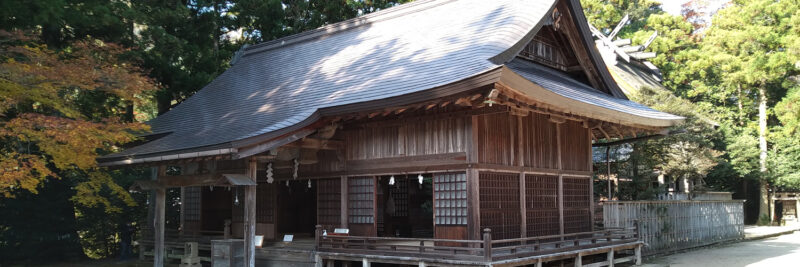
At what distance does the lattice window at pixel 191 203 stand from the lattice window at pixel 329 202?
18.2 feet

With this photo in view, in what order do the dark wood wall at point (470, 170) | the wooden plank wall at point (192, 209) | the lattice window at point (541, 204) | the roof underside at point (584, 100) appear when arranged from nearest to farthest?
the roof underside at point (584, 100) → the dark wood wall at point (470, 170) → the lattice window at point (541, 204) → the wooden plank wall at point (192, 209)

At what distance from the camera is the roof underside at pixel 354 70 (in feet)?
41.5

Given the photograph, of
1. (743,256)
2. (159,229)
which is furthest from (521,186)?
(743,256)

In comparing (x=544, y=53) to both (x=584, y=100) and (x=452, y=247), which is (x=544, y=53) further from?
(x=452, y=247)

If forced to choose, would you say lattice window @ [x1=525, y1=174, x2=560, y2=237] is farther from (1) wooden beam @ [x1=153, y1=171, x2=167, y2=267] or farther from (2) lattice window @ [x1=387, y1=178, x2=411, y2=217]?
(1) wooden beam @ [x1=153, y1=171, x2=167, y2=267]

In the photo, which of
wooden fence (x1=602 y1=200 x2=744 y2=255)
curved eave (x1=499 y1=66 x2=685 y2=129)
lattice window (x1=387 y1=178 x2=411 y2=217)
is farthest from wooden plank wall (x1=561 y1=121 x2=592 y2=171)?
lattice window (x1=387 y1=178 x2=411 y2=217)

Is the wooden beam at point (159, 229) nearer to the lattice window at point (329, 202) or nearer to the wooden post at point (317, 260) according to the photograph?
the lattice window at point (329, 202)

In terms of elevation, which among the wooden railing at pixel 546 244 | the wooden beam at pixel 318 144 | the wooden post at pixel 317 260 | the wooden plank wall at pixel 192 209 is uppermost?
the wooden beam at pixel 318 144

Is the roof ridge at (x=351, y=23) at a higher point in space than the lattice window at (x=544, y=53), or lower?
higher

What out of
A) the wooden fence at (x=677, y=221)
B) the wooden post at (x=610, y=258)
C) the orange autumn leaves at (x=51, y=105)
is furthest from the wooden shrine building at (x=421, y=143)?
the wooden fence at (x=677, y=221)

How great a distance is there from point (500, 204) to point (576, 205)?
3397mm

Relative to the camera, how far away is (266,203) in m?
15.9

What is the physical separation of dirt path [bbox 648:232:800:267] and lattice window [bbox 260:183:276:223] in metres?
10.1

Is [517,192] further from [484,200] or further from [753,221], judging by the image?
[753,221]
